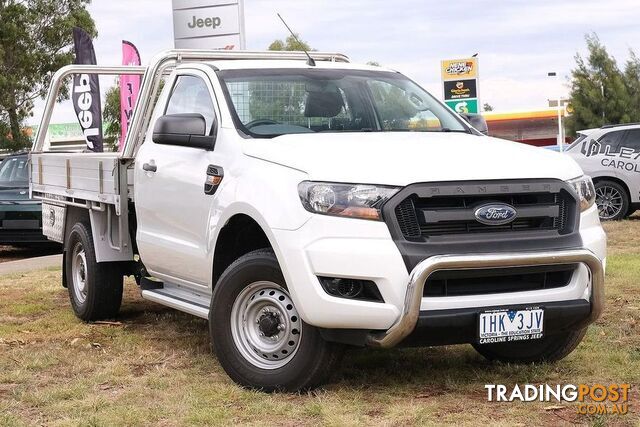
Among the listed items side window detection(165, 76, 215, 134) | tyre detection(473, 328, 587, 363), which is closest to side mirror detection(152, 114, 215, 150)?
side window detection(165, 76, 215, 134)

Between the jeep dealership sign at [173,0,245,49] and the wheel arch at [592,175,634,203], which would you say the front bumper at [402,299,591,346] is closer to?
the jeep dealership sign at [173,0,245,49]

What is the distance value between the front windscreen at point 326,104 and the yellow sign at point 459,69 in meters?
18.6

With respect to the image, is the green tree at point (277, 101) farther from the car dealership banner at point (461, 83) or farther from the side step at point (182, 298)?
the car dealership banner at point (461, 83)

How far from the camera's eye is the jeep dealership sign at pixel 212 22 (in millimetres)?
14344

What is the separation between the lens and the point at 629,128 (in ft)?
56.9

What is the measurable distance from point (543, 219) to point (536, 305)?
17.2 inches

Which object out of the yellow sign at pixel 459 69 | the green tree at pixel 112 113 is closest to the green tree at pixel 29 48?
the green tree at pixel 112 113

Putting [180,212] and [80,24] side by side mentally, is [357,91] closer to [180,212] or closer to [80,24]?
[180,212]

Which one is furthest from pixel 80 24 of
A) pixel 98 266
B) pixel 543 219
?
pixel 543 219

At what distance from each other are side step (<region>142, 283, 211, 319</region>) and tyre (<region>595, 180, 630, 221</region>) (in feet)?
39.3

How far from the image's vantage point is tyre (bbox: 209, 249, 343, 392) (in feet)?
17.5

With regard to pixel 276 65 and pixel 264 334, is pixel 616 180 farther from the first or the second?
pixel 264 334

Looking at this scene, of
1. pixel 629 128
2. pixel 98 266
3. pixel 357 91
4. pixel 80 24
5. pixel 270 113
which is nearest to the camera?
pixel 270 113

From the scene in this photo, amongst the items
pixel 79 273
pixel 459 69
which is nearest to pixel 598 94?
pixel 459 69
